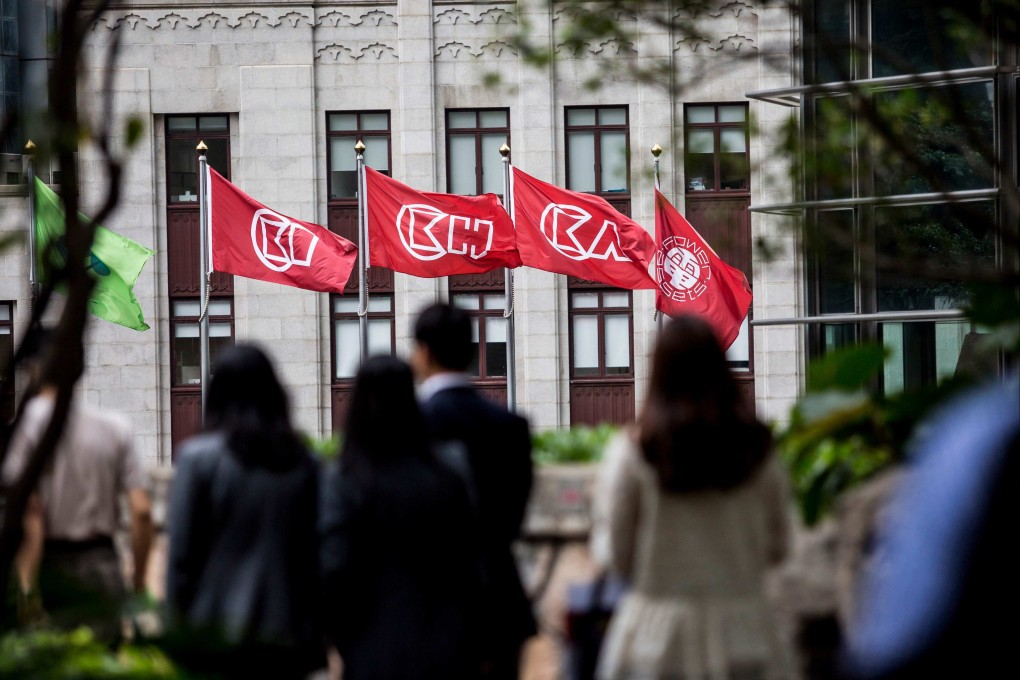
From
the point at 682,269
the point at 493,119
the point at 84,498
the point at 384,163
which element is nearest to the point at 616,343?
the point at 493,119

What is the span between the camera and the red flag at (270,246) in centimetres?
2097

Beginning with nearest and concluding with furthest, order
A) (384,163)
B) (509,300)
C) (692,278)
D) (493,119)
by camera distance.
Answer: (692,278) < (509,300) < (493,119) < (384,163)

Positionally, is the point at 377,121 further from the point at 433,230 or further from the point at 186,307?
the point at 433,230

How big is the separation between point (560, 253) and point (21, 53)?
19.2m

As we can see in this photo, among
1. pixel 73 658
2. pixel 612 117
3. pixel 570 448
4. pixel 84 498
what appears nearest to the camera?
pixel 73 658

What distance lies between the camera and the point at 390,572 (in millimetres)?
4672

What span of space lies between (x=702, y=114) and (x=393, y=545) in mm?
27540

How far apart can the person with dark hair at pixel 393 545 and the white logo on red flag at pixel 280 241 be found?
1644cm

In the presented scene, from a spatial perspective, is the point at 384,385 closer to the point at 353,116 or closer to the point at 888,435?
the point at 888,435

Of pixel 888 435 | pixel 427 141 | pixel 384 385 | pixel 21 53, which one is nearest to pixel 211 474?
pixel 384 385

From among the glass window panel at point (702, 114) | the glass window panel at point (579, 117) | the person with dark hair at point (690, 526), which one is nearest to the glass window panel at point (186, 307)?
the glass window panel at point (579, 117)

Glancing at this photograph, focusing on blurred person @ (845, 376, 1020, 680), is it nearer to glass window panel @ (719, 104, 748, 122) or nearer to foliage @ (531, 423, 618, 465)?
foliage @ (531, 423, 618, 465)

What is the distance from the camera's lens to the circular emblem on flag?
21.6 meters

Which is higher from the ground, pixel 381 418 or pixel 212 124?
pixel 212 124
